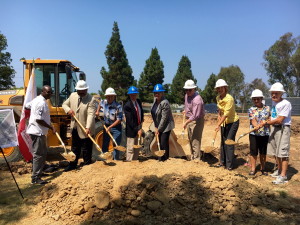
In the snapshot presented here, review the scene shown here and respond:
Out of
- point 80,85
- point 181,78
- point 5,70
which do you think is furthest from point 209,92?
point 80,85

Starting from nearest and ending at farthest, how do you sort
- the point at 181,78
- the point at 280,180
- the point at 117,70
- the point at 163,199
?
the point at 163,199 < the point at 280,180 < the point at 117,70 < the point at 181,78

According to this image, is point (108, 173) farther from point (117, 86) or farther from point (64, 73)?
point (117, 86)

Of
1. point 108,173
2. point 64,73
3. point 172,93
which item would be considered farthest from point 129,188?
point 172,93

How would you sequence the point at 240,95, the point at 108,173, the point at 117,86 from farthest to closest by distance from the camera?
the point at 240,95 → the point at 117,86 → the point at 108,173

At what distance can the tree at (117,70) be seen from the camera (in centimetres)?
2731

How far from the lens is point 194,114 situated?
194 inches

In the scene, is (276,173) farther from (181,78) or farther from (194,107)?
(181,78)

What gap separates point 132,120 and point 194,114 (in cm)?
132

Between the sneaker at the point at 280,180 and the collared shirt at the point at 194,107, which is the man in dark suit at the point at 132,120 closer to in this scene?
the collared shirt at the point at 194,107

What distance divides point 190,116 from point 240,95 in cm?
4102

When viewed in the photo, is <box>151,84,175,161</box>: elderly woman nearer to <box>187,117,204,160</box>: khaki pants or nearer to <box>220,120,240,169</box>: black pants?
<box>187,117,204,160</box>: khaki pants

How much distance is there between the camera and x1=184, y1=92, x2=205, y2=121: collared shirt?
4.93 meters

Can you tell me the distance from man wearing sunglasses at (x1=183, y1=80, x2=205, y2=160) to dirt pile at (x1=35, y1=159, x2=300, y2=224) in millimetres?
1324

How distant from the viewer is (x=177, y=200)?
10.8 feet
